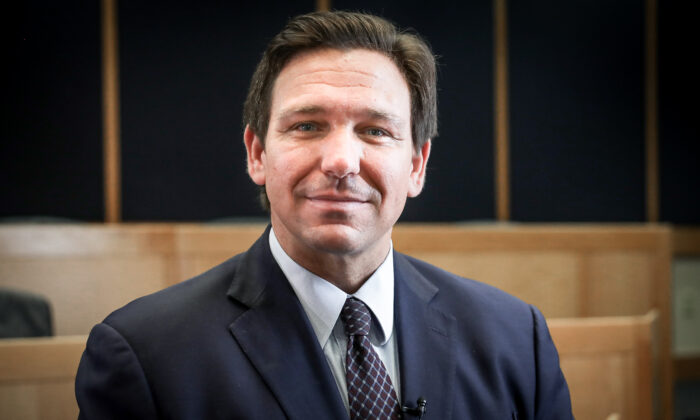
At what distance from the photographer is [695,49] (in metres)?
3.67

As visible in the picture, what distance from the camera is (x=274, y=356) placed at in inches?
31.7

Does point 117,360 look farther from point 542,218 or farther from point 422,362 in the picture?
point 542,218

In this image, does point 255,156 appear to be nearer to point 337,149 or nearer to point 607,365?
point 337,149

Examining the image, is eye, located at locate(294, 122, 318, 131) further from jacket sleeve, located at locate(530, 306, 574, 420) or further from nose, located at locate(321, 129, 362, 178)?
jacket sleeve, located at locate(530, 306, 574, 420)

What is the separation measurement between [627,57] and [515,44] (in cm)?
82

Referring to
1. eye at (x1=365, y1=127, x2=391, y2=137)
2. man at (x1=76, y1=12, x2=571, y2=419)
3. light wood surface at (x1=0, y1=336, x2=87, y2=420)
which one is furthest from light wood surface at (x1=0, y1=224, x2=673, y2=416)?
eye at (x1=365, y1=127, x2=391, y2=137)

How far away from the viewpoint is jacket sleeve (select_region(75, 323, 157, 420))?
75cm

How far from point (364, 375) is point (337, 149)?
314 mm

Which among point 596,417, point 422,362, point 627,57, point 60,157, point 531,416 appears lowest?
point 596,417

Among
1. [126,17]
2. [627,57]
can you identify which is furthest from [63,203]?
[627,57]

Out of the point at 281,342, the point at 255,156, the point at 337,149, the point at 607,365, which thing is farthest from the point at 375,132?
the point at 607,365

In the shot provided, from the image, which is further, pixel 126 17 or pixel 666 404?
pixel 126 17

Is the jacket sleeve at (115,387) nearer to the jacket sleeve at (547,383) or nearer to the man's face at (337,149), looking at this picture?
the man's face at (337,149)

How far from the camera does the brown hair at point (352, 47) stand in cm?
78
